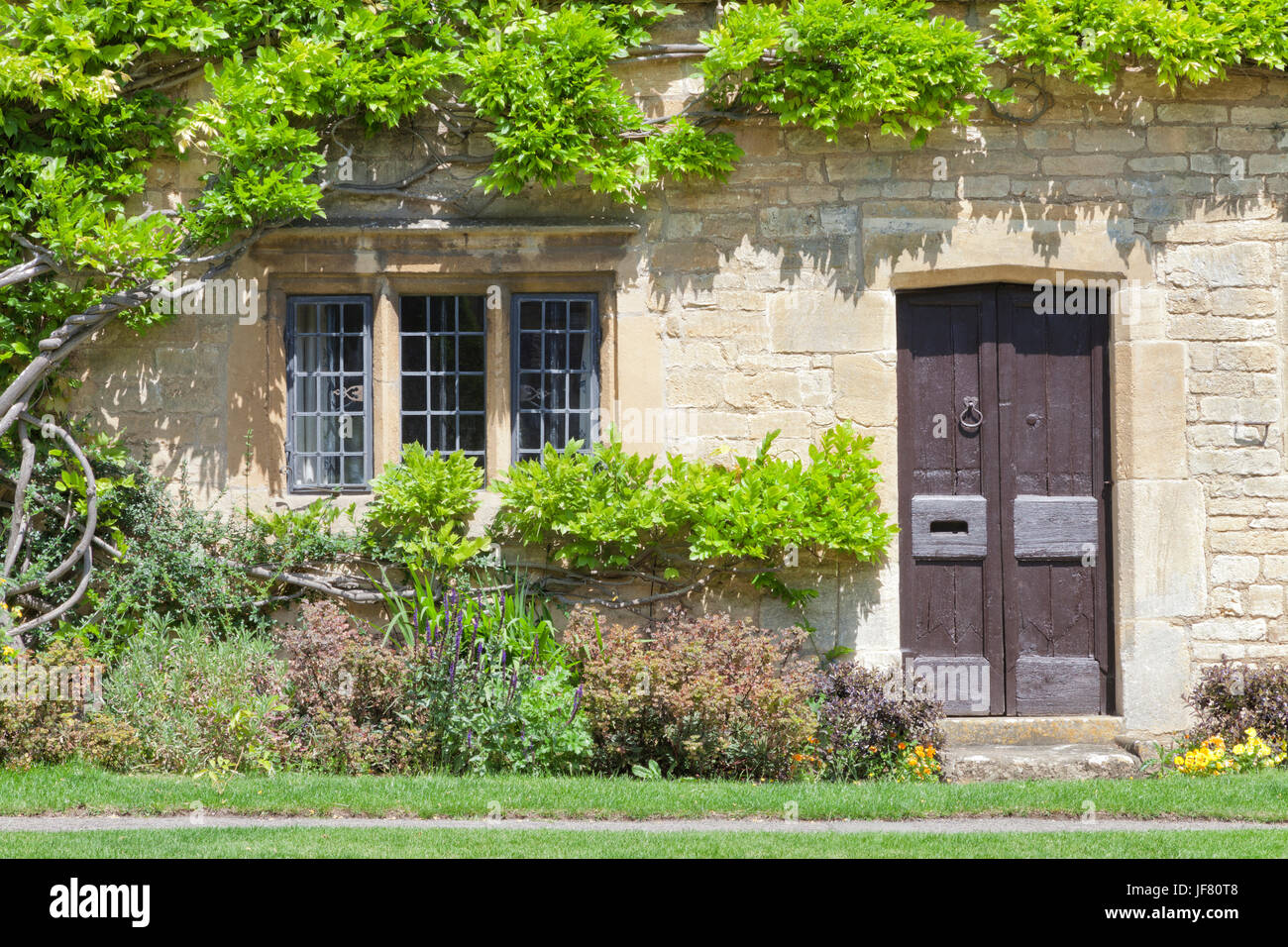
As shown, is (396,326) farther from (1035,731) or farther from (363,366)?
(1035,731)

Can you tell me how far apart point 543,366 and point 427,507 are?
1.17 m

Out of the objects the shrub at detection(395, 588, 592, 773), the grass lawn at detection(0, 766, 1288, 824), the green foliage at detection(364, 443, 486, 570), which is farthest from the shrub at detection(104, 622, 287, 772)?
the green foliage at detection(364, 443, 486, 570)

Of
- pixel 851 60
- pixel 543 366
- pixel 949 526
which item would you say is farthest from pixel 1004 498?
pixel 543 366

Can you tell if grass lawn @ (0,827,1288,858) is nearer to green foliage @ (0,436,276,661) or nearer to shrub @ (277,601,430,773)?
shrub @ (277,601,430,773)

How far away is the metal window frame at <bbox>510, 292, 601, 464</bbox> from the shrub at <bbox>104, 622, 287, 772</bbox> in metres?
2.00

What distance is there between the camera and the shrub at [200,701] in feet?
21.0

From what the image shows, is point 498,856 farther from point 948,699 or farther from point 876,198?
point 876,198

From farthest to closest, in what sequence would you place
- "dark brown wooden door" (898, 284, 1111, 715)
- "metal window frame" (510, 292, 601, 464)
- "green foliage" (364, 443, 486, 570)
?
1. "metal window frame" (510, 292, 601, 464)
2. "dark brown wooden door" (898, 284, 1111, 715)
3. "green foliage" (364, 443, 486, 570)

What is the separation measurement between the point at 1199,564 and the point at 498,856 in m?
4.80

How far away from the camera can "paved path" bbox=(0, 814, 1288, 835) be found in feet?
17.5

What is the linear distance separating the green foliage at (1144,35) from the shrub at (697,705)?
12.4 feet

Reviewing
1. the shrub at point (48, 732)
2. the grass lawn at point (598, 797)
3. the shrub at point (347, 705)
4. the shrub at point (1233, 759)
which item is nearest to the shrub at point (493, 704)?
the shrub at point (347, 705)

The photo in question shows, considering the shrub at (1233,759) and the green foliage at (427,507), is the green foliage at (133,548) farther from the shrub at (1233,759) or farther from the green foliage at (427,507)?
the shrub at (1233,759)

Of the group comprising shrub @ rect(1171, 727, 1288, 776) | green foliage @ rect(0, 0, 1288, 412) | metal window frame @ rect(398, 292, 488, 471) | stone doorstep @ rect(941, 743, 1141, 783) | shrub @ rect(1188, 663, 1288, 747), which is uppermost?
green foliage @ rect(0, 0, 1288, 412)
